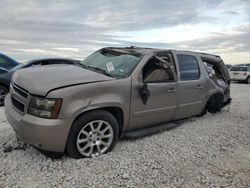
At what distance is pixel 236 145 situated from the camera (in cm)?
506

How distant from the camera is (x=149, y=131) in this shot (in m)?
5.09

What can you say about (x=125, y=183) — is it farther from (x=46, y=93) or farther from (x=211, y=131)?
(x=211, y=131)

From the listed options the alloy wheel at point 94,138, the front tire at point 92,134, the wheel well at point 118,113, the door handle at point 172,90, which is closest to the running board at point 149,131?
the wheel well at point 118,113

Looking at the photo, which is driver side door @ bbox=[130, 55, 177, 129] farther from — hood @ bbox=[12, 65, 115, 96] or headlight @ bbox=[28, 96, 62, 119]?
headlight @ bbox=[28, 96, 62, 119]

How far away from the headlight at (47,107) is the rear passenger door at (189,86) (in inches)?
101

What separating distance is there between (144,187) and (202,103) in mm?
3438

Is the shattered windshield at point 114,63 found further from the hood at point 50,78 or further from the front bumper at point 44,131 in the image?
the front bumper at point 44,131

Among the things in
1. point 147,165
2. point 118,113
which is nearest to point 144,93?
point 118,113

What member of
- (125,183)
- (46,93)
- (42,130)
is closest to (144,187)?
(125,183)

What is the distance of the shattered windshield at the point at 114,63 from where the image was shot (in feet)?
15.7

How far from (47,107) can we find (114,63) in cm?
167

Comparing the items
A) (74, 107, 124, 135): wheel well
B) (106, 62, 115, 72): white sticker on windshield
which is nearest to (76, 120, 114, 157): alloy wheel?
(74, 107, 124, 135): wheel well

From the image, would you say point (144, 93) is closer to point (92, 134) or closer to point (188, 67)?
point (92, 134)

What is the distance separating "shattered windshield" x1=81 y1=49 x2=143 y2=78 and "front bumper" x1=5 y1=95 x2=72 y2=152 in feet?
4.20
